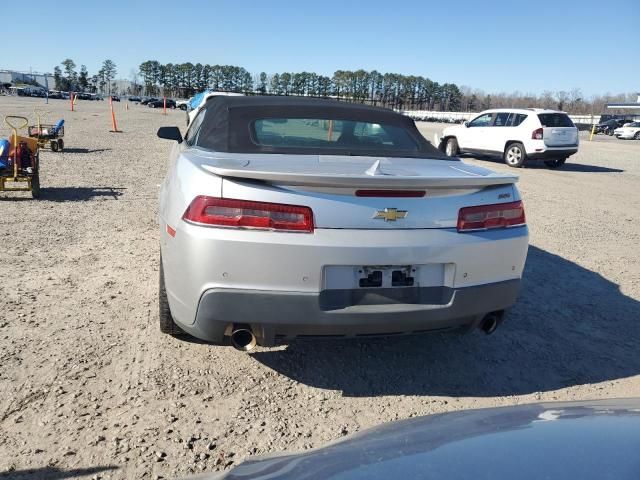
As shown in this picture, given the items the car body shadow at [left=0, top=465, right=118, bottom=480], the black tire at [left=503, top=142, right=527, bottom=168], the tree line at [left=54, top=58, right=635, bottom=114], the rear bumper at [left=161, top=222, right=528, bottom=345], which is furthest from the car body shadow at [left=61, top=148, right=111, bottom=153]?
the tree line at [left=54, top=58, right=635, bottom=114]

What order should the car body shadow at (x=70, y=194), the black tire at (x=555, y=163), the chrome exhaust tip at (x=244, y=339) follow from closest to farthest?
the chrome exhaust tip at (x=244, y=339)
the car body shadow at (x=70, y=194)
the black tire at (x=555, y=163)

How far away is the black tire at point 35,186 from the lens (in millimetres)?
7152

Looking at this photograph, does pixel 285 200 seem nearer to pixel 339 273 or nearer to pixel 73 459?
pixel 339 273

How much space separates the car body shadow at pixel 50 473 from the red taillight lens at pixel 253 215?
3.87ft

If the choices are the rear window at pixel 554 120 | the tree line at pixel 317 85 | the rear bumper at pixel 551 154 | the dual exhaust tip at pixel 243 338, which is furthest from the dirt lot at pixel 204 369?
the tree line at pixel 317 85

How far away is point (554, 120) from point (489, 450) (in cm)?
1554

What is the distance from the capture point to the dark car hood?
126 cm

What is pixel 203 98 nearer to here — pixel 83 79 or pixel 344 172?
pixel 344 172

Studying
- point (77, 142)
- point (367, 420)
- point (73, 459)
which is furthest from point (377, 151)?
point (77, 142)

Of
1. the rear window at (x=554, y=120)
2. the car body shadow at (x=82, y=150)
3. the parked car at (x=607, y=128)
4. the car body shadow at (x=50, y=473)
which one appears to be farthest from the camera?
the parked car at (x=607, y=128)

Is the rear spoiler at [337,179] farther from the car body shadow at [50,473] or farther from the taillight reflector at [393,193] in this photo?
the car body shadow at [50,473]

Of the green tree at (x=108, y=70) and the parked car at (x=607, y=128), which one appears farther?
the green tree at (x=108, y=70)

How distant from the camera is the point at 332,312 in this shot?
2625 millimetres

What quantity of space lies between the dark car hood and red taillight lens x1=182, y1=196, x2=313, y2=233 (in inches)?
44.8
